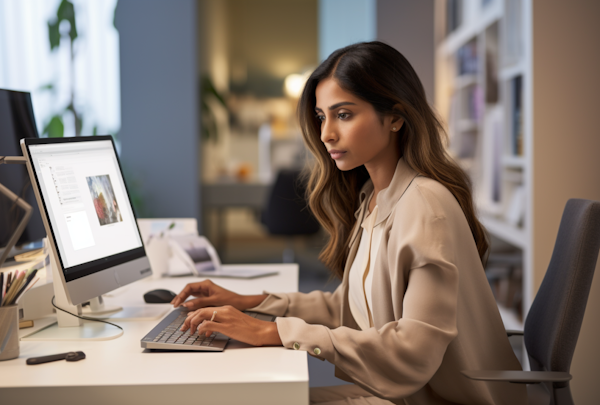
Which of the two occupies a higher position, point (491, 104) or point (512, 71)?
point (512, 71)

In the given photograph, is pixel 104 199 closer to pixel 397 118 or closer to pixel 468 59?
pixel 397 118

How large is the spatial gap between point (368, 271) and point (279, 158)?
4467 millimetres

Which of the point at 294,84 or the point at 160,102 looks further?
the point at 294,84

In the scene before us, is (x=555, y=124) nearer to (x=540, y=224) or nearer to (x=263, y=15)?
(x=540, y=224)

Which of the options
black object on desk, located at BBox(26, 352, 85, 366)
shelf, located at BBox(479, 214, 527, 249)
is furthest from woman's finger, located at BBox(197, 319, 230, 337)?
shelf, located at BBox(479, 214, 527, 249)

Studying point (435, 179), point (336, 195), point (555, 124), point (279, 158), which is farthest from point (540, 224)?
point (279, 158)

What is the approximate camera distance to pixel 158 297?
4.79 feet

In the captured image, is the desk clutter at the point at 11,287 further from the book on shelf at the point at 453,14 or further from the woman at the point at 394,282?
the book on shelf at the point at 453,14

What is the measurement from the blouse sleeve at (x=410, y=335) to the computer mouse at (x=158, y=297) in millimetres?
537

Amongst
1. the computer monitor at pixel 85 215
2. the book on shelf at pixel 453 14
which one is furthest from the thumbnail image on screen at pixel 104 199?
the book on shelf at pixel 453 14

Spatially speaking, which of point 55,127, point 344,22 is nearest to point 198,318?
point 55,127

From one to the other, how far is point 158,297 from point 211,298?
217 mm

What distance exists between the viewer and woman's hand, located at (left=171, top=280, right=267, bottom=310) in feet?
4.31

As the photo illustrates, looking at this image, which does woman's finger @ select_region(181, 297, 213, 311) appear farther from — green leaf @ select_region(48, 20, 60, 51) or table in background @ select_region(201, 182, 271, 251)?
table in background @ select_region(201, 182, 271, 251)
